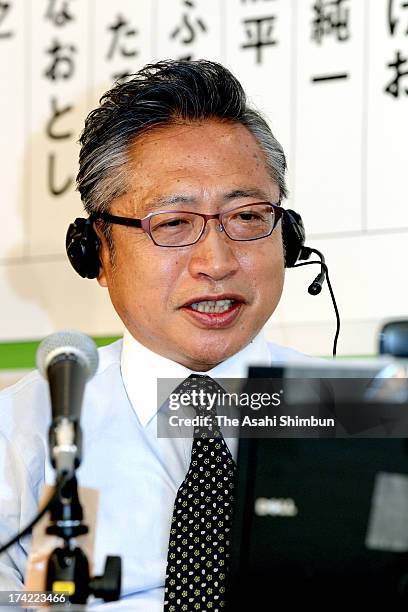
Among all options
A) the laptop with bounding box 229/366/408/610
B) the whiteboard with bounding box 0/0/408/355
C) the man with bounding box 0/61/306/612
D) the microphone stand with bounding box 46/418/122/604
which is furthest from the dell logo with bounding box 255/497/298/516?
the whiteboard with bounding box 0/0/408/355

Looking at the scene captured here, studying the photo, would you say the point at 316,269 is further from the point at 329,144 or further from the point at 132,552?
the point at 132,552

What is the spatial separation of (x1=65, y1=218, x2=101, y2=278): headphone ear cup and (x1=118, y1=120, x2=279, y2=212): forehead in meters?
0.09

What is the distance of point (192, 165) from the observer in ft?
4.79

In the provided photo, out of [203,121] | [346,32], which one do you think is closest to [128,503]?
[203,121]

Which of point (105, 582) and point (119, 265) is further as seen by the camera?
point (119, 265)

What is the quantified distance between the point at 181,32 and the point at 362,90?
439mm

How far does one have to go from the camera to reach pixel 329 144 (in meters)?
1.92

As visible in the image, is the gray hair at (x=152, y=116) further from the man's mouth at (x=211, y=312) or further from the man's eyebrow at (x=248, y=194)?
the man's mouth at (x=211, y=312)

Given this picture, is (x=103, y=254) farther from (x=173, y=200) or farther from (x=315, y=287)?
(x=315, y=287)

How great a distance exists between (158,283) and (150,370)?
0.49 feet

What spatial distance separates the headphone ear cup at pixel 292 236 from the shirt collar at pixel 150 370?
155 millimetres

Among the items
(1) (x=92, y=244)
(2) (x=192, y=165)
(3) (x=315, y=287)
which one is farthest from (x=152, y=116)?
(3) (x=315, y=287)

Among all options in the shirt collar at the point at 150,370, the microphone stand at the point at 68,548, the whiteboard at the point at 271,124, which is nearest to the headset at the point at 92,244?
the shirt collar at the point at 150,370

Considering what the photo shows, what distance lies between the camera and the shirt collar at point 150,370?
149cm
